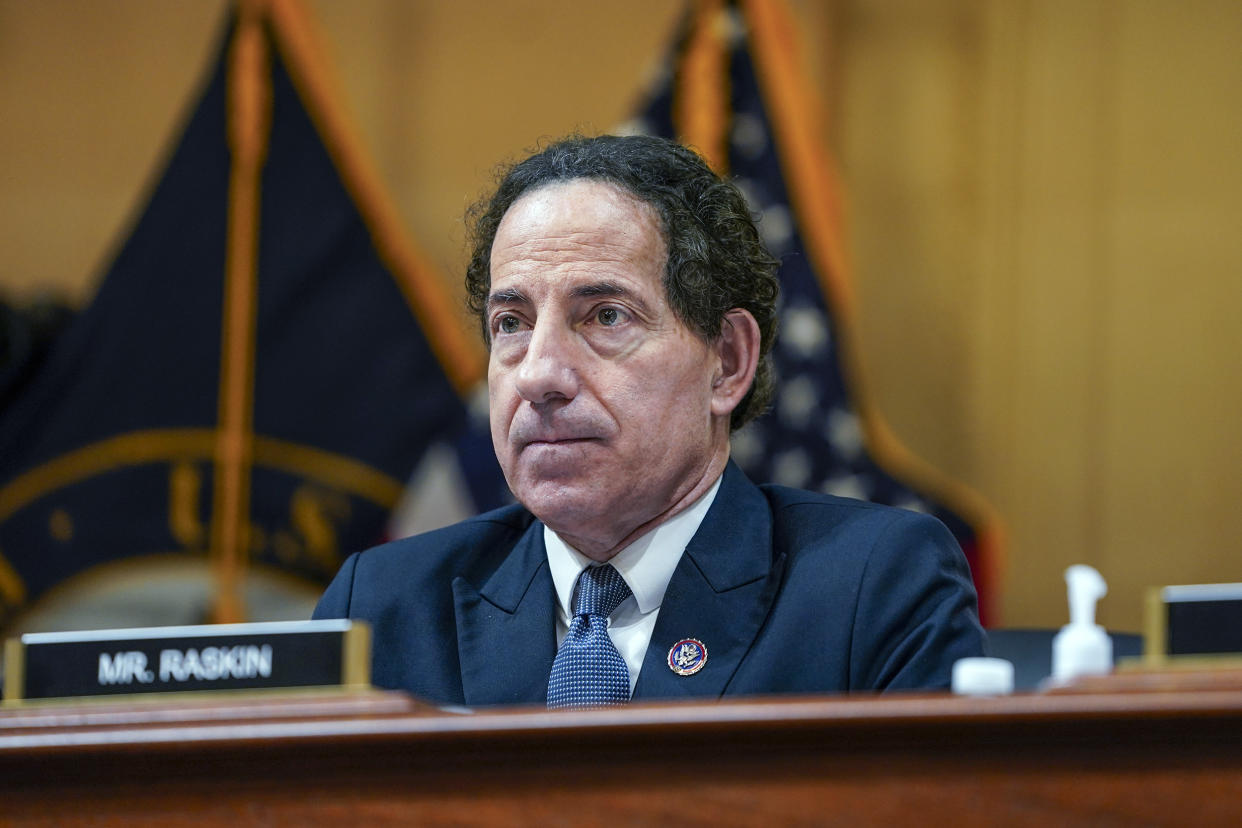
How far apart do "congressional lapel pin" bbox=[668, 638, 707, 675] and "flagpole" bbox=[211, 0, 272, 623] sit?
8.40ft

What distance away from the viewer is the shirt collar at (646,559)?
1.92 metres

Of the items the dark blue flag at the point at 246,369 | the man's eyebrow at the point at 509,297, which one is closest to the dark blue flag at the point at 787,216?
the dark blue flag at the point at 246,369

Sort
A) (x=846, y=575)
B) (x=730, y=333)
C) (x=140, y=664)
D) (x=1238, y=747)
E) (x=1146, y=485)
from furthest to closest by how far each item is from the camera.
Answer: (x=1146, y=485) < (x=730, y=333) < (x=846, y=575) < (x=140, y=664) < (x=1238, y=747)

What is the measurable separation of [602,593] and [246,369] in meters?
2.48

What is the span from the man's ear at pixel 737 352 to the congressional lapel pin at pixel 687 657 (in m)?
0.43

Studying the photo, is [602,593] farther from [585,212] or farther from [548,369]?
Result: [585,212]

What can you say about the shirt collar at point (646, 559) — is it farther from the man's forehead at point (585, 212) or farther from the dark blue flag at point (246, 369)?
the dark blue flag at point (246, 369)

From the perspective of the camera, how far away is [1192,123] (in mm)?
4059

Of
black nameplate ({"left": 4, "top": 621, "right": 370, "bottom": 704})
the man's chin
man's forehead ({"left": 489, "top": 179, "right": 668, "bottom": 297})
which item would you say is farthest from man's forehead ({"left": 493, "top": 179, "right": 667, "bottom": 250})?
black nameplate ({"left": 4, "top": 621, "right": 370, "bottom": 704})

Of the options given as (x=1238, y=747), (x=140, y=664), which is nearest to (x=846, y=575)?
(x=1238, y=747)

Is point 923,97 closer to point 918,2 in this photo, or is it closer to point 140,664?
point 918,2

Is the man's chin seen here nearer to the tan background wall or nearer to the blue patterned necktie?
the blue patterned necktie

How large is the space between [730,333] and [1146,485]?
236cm

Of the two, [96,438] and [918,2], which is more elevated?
[918,2]
